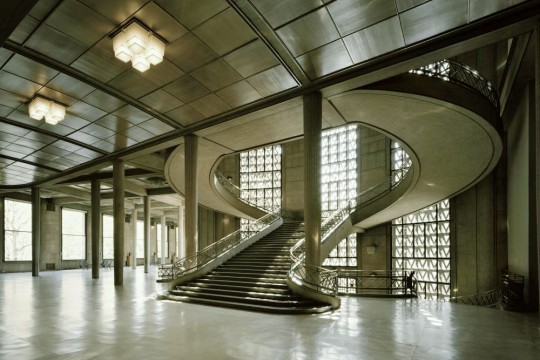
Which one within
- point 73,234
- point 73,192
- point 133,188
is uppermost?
point 133,188

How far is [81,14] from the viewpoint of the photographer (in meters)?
7.46

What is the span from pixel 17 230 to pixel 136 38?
29.3 metres

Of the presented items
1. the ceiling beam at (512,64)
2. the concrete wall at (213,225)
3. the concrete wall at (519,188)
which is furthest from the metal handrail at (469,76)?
the concrete wall at (213,225)

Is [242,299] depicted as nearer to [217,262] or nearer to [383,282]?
[217,262]

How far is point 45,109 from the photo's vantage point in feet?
36.8

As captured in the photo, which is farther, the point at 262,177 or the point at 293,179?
the point at 262,177

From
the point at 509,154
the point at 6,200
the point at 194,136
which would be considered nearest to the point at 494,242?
the point at 509,154

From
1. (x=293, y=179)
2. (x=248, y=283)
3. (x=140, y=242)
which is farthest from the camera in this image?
(x=140, y=242)

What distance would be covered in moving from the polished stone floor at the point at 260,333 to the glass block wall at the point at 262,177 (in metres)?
17.2

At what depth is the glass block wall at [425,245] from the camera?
62.0 feet

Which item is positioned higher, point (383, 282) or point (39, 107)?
point (39, 107)

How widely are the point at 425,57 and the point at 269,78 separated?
4282 mm

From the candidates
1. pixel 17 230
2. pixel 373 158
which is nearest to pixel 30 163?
pixel 17 230

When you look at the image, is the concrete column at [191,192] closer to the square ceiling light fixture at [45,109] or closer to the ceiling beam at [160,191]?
the square ceiling light fixture at [45,109]
